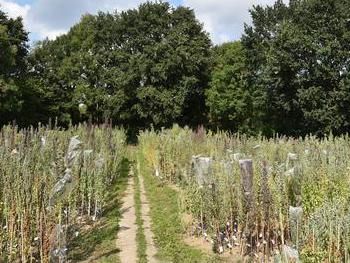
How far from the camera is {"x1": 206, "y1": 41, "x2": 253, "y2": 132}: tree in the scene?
3491 centimetres

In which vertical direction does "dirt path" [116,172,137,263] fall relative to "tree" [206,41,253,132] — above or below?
below

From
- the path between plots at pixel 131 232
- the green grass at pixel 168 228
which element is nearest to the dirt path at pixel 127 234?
the path between plots at pixel 131 232

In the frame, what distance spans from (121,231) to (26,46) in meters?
31.0

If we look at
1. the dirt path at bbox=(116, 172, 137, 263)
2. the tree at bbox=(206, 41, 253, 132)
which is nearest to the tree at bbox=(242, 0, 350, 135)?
the tree at bbox=(206, 41, 253, 132)

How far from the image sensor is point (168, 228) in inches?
349

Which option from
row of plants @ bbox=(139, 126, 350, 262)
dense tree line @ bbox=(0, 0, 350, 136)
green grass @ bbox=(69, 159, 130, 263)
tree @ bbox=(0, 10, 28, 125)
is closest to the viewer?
row of plants @ bbox=(139, 126, 350, 262)

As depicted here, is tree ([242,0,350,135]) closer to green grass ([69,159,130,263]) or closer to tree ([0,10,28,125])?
tree ([0,10,28,125])

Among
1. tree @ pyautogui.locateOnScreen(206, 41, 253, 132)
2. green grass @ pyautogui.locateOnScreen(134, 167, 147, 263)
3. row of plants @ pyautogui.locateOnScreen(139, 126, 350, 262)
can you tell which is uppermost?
tree @ pyautogui.locateOnScreen(206, 41, 253, 132)

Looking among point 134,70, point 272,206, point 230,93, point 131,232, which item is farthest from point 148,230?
point 134,70

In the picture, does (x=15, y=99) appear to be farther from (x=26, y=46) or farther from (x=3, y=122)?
(x=26, y=46)

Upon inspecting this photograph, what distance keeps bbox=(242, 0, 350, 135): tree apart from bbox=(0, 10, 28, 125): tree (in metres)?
15.6

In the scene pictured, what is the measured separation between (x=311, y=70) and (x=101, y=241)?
71.0 feet

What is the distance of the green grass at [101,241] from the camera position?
7226 millimetres

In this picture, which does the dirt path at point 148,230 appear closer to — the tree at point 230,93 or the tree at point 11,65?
the tree at point 11,65
